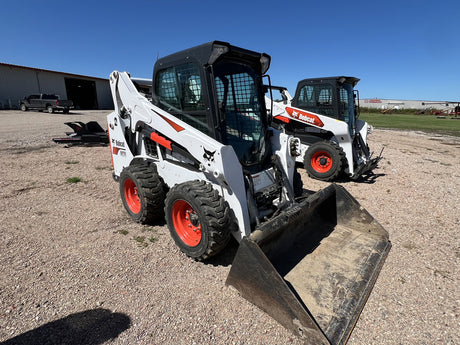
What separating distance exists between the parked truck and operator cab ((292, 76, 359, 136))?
71.2 ft

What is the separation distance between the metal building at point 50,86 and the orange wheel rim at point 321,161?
94.8ft

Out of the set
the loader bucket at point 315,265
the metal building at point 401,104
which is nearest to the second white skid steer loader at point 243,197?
the loader bucket at point 315,265

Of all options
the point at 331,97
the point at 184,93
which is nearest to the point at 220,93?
the point at 184,93

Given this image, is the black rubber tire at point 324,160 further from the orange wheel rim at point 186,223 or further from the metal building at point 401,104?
the metal building at point 401,104

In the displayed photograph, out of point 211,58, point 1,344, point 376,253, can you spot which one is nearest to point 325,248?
point 376,253

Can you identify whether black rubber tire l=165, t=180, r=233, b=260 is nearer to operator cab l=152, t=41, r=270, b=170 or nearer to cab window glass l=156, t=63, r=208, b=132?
operator cab l=152, t=41, r=270, b=170

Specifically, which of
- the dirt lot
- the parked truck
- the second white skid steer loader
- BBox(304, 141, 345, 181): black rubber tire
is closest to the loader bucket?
the second white skid steer loader

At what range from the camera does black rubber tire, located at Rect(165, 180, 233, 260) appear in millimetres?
2670

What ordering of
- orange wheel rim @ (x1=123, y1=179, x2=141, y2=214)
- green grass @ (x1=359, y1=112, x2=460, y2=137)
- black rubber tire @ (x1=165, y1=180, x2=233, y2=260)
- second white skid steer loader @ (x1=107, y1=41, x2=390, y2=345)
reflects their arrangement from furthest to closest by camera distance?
green grass @ (x1=359, y1=112, x2=460, y2=137), orange wheel rim @ (x1=123, y1=179, x2=141, y2=214), black rubber tire @ (x1=165, y1=180, x2=233, y2=260), second white skid steer loader @ (x1=107, y1=41, x2=390, y2=345)

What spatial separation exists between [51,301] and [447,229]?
515 centimetres

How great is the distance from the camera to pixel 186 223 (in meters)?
3.22

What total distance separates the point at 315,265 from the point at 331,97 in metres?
5.00

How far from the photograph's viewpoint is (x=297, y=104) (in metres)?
7.25

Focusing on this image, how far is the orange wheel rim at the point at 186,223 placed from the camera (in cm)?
304
